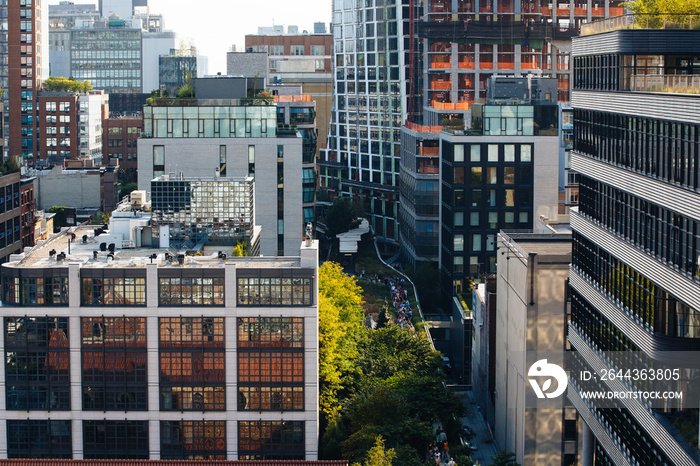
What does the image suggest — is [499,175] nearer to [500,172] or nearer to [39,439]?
[500,172]

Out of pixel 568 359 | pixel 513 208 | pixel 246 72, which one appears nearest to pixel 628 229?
pixel 568 359

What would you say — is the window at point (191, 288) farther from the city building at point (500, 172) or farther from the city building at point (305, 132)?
the city building at point (305, 132)

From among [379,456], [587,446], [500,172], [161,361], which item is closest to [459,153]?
[500,172]

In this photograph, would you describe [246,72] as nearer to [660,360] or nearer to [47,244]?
[47,244]

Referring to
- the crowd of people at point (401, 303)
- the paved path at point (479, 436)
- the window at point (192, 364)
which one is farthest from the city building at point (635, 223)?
the crowd of people at point (401, 303)

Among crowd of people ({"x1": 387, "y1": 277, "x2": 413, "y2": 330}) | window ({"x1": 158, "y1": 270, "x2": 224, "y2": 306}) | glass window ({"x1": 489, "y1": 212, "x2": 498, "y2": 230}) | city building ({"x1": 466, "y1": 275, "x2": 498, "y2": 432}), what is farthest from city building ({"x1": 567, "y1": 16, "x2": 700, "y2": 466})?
glass window ({"x1": 489, "y1": 212, "x2": 498, "y2": 230})
